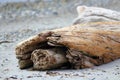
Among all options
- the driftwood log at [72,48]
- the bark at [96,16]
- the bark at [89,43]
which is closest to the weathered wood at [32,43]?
the driftwood log at [72,48]

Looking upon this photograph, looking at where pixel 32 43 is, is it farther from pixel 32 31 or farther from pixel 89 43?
pixel 32 31

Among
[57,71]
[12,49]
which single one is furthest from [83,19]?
[57,71]

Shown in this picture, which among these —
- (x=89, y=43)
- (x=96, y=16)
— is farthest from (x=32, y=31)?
(x=89, y=43)

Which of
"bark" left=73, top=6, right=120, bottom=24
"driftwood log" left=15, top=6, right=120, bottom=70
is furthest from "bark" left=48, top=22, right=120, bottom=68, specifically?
"bark" left=73, top=6, right=120, bottom=24

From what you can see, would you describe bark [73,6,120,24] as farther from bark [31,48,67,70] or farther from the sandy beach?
bark [31,48,67,70]

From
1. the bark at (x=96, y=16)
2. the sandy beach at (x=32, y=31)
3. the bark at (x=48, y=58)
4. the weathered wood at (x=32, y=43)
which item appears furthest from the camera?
the bark at (x=96, y=16)

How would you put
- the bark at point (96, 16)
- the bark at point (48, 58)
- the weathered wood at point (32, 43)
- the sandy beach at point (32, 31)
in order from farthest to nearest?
the bark at point (96, 16) < the weathered wood at point (32, 43) < the bark at point (48, 58) < the sandy beach at point (32, 31)

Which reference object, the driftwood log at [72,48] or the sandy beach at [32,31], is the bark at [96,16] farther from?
the sandy beach at [32,31]
